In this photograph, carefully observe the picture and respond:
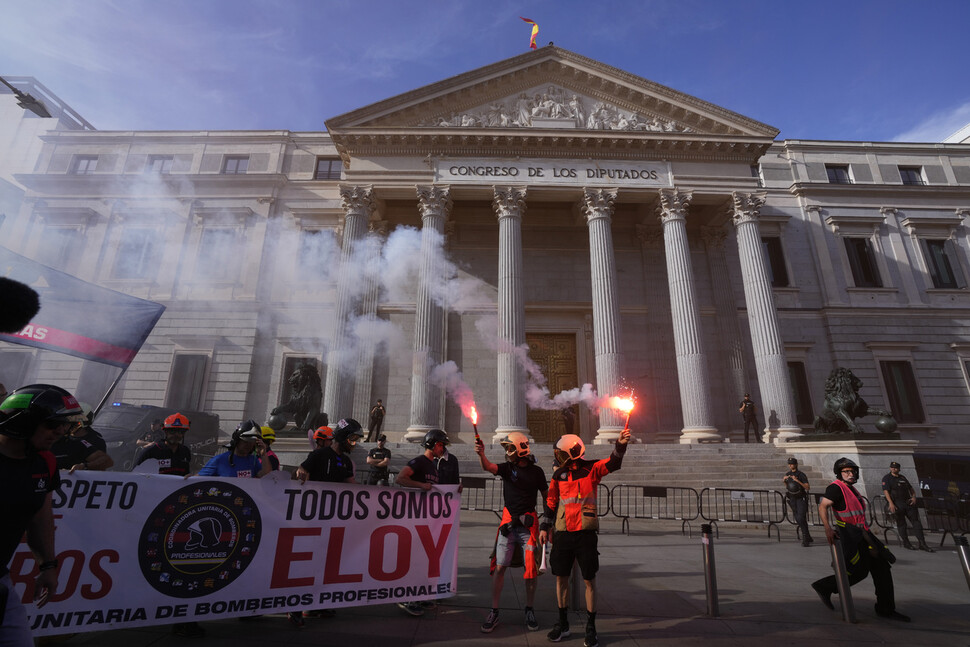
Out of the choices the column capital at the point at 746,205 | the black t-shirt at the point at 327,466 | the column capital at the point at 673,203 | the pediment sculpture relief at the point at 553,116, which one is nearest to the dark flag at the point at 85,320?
the black t-shirt at the point at 327,466

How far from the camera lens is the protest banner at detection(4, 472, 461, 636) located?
3771mm

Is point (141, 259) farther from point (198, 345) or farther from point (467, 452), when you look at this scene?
point (467, 452)

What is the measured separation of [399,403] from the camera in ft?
65.5

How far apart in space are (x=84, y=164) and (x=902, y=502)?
1441 inches

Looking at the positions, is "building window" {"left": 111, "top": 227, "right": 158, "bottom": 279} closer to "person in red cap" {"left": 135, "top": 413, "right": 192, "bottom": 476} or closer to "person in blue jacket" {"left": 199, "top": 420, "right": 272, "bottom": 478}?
"person in red cap" {"left": 135, "top": 413, "right": 192, "bottom": 476}

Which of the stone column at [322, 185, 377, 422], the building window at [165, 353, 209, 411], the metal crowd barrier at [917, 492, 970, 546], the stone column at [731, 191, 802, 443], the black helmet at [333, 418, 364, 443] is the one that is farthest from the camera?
the building window at [165, 353, 209, 411]

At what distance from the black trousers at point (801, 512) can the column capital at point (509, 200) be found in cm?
1382

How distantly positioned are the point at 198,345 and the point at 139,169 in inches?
433

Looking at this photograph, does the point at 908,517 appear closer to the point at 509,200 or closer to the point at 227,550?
the point at 227,550

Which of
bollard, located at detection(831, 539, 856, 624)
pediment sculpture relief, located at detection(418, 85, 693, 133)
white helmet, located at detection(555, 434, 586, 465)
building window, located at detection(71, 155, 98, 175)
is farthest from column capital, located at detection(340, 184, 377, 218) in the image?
bollard, located at detection(831, 539, 856, 624)

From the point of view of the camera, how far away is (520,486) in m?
4.91

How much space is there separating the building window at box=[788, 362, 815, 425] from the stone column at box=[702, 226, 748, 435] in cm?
301

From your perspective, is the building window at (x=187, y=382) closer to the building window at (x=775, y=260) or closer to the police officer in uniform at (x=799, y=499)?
the police officer in uniform at (x=799, y=499)

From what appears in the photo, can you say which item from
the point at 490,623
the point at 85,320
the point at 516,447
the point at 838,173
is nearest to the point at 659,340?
the point at 838,173
